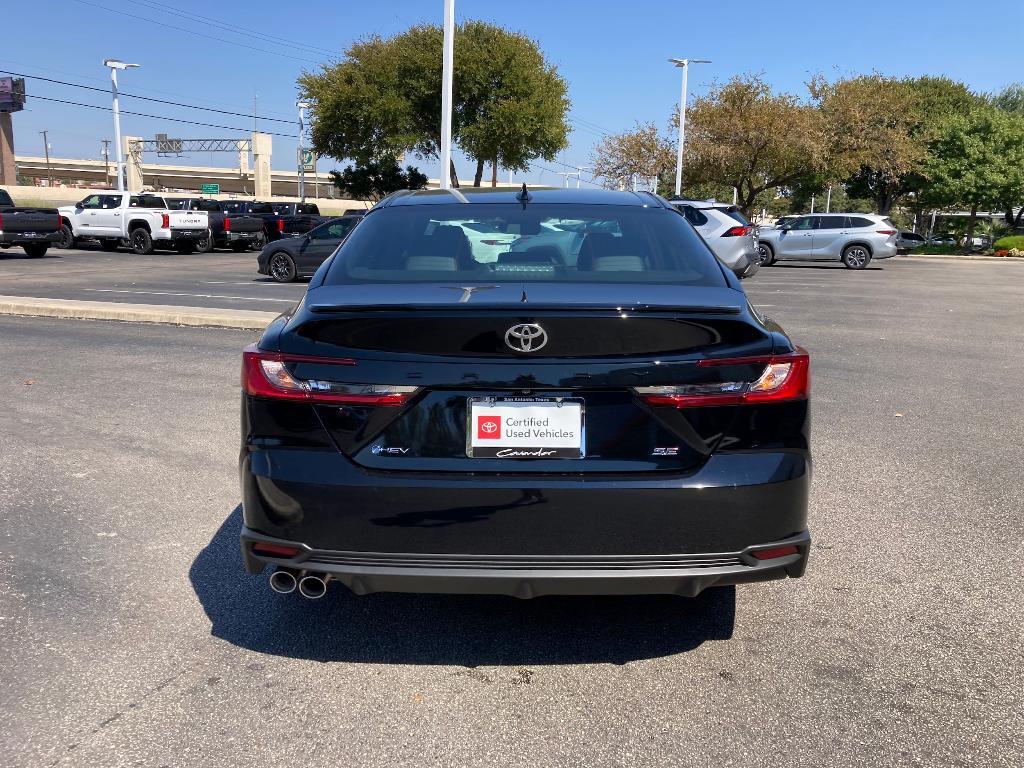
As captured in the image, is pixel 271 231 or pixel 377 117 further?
pixel 377 117

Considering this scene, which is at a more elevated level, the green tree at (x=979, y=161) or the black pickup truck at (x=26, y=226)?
the green tree at (x=979, y=161)

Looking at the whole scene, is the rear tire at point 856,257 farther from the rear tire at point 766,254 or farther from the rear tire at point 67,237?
the rear tire at point 67,237

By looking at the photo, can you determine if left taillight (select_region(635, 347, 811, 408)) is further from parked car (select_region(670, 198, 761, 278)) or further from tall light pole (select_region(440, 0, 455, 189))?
tall light pole (select_region(440, 0, 455, 189))

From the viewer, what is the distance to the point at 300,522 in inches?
119

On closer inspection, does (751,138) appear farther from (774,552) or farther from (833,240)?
(774,552)

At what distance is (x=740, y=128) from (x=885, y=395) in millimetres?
38268

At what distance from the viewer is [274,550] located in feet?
10.2

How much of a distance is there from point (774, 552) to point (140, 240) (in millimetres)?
30442

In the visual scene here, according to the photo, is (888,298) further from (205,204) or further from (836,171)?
(836,171)

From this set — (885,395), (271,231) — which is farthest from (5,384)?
(271,231)

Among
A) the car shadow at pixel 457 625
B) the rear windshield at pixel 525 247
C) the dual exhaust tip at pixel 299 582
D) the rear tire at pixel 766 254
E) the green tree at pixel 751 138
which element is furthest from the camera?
the green tree at pixel 751 138

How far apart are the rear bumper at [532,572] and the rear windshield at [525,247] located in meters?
1.02

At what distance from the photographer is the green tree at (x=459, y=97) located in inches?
1486

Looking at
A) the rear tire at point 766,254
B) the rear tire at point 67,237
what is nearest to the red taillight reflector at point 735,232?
the rear tire at point 766,254
